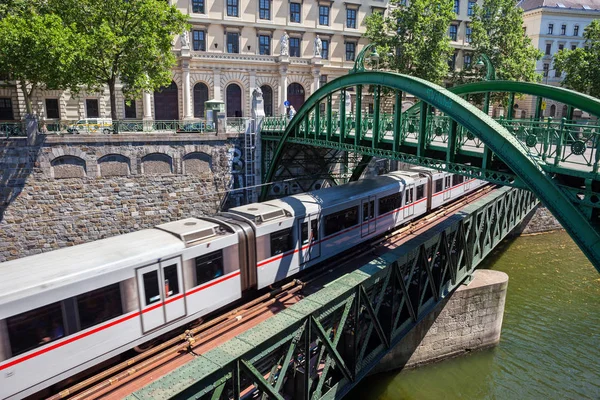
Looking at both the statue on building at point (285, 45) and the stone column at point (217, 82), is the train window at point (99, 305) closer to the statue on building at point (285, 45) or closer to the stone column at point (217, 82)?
the stone column at point (217, 82)

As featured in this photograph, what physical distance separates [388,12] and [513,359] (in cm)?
3771

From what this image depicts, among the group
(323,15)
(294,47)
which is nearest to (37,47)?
(294,47)

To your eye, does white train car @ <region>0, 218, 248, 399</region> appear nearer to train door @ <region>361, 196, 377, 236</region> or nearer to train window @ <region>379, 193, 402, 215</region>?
train door @ <region>361, 196, 377, 236</region>

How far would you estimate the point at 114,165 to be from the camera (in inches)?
911

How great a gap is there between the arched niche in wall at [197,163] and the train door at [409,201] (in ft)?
39.3

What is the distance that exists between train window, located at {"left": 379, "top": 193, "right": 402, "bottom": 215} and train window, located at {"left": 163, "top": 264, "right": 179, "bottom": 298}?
9339 millimetres

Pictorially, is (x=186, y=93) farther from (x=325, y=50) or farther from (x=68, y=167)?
(x=68, y=167)

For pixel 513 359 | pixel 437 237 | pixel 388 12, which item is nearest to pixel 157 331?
pixel 437 237

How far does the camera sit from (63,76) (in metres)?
22.2

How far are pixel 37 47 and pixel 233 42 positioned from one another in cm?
2055

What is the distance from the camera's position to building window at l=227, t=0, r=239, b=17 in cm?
3820

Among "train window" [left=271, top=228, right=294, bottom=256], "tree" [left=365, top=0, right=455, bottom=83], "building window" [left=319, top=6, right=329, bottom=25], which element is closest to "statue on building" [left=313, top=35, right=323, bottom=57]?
"building window" [left=319, top=6, right=329, bottom=25]

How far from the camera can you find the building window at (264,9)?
3931cm

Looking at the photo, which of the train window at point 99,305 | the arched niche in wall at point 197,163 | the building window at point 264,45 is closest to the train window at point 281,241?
the train window at point 99,305
